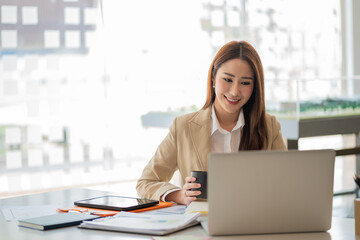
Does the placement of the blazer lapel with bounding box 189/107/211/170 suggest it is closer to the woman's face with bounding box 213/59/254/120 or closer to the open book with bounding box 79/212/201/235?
the woman's face with bounding box 213/59/254/120

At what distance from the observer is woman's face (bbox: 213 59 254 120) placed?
2.51 meters

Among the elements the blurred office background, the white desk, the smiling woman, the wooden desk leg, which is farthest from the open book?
the blurred office background

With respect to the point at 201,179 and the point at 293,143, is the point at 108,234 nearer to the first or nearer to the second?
the point at 201,179

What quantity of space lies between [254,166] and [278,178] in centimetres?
8

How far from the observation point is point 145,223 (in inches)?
73.0

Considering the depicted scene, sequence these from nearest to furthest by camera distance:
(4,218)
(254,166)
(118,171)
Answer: (254,166) → (4,218) → (118,171)

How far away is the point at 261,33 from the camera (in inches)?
336

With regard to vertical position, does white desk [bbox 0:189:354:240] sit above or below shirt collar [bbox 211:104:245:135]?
below

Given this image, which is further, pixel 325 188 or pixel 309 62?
pixel 309 62

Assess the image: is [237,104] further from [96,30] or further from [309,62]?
[309,62]

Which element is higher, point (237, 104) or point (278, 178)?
point (237, 104)

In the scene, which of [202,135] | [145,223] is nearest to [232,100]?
[202,135]

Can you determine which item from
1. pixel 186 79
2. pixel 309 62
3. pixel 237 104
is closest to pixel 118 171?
pixel 186 79

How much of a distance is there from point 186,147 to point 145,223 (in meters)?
0.80
